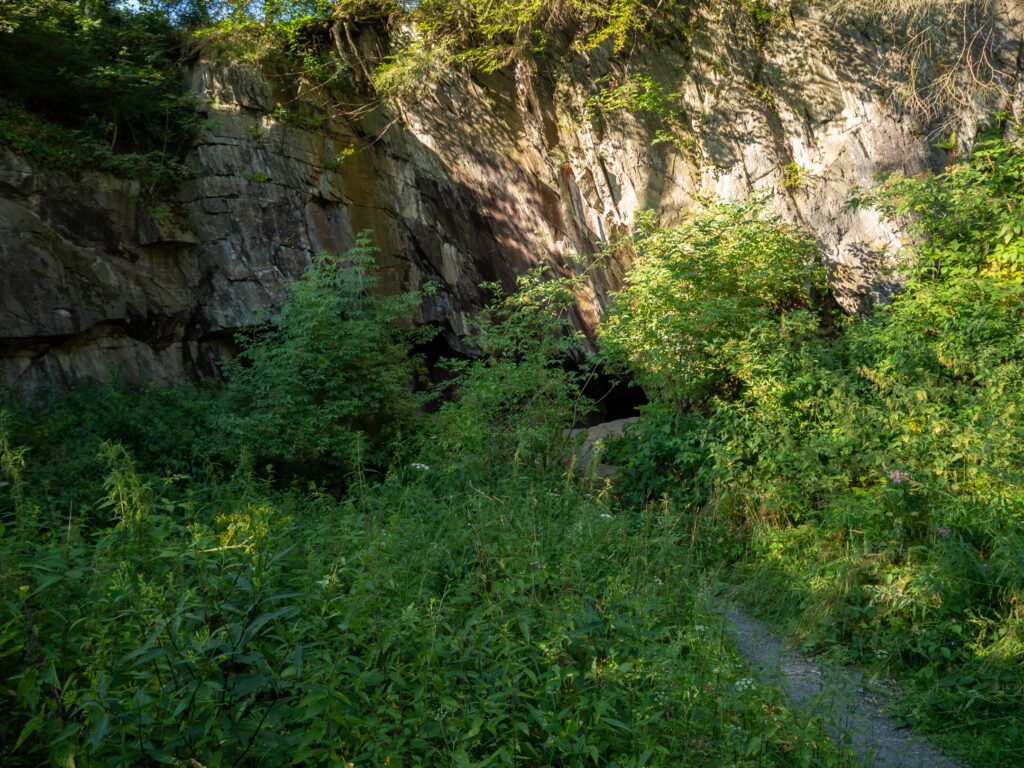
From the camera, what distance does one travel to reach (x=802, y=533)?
20.3ft

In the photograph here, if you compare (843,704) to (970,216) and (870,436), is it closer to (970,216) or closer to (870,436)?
(870,436)

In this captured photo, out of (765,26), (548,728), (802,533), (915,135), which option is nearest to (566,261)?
(765,26)

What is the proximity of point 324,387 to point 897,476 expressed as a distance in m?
5.56

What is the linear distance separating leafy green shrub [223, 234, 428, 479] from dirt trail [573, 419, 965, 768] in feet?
12.9

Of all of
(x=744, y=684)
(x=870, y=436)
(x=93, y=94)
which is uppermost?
(x=93, y=94)

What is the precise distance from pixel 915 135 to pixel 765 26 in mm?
3039

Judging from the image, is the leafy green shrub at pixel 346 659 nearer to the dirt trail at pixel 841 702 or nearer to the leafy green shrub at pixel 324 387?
the dirt trail at pixel 841 702

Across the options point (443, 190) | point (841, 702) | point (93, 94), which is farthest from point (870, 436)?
point (93, 94)

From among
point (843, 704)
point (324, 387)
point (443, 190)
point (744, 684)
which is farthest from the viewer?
point (443, 190)

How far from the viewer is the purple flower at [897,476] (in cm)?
562

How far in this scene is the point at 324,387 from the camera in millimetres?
7992

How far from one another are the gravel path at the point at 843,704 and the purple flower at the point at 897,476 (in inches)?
62.9

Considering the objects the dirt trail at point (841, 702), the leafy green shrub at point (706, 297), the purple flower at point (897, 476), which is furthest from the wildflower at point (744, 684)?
the leafy green shrub at point (706, 297)

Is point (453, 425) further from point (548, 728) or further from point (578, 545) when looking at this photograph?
point (548, 728)
